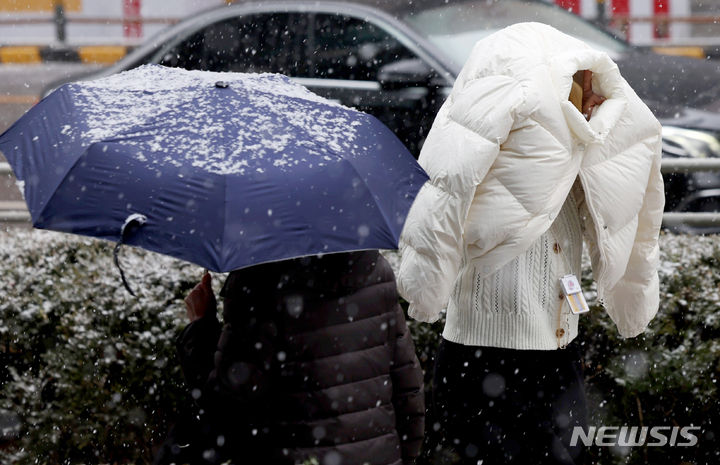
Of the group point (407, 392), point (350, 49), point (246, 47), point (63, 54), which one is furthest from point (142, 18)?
point (407, 392)

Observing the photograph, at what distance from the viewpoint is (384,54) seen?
8.28 meters

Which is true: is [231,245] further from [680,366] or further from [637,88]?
[637,88]

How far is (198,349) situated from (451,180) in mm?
853

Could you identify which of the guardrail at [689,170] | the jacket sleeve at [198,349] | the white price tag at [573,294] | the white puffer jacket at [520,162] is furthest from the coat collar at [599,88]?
the guardrail at [689,170]

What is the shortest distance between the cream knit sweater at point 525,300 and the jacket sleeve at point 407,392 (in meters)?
0.28

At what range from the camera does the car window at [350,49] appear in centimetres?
825

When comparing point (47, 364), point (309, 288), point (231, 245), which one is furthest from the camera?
point (47, 364)

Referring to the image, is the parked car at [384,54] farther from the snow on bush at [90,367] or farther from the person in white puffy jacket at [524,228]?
the person in white puffy jacket at [524,228]

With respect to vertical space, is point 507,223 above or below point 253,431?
above

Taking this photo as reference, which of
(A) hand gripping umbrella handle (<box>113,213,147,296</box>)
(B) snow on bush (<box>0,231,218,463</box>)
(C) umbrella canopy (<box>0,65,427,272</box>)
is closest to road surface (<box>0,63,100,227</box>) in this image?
(B) snow on bush (<box>0,231,218,463</box>)

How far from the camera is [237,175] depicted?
8.90ft

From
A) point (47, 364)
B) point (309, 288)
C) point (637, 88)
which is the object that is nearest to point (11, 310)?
point (47, 364)

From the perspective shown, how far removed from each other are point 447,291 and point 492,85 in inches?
24.1

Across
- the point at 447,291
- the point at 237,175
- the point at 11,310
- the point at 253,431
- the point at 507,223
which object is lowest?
the point at 11,310
